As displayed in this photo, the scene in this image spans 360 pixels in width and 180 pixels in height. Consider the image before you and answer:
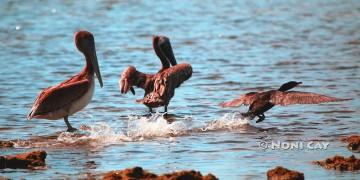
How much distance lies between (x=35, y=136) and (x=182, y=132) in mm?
1673

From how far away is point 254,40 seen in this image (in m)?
20.0

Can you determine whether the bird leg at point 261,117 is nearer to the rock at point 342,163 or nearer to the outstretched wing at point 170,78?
the outstretched wing at point 170,78

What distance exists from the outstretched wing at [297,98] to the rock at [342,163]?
1777 millimetres

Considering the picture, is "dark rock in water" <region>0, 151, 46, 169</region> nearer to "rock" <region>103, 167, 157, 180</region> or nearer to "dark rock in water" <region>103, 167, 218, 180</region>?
"dark rock in water" <region>103, 167, 218, 180</region>

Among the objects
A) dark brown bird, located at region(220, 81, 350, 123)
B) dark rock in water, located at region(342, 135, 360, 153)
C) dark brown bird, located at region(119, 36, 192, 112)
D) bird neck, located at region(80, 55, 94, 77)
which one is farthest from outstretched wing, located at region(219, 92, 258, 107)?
dark rock in water, located at region(342, 135, 360, 153)

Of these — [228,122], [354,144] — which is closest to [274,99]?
[228,122]

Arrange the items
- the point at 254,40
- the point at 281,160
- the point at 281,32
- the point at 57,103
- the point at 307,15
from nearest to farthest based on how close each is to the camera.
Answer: the point at 281,160 → the point at 57,103 → the point at 254,40 → the point at 281,32 → the point at 307,15

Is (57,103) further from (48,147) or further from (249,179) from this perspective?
(249,179)

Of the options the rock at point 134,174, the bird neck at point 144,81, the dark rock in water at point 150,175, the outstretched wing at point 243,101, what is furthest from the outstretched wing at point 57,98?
the rock at point 134,174

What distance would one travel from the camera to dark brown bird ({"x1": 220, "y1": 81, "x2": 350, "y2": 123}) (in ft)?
32.0

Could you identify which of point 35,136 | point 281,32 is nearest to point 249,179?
point 35,136

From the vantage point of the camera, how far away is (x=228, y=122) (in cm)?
1055

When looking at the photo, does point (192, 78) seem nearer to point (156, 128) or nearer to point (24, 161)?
point (156, 128)

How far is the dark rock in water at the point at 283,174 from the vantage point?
6.89m
